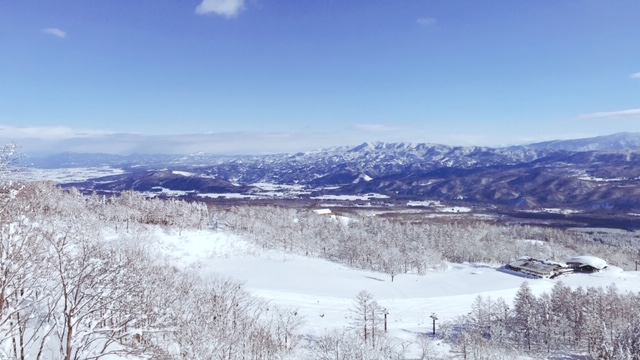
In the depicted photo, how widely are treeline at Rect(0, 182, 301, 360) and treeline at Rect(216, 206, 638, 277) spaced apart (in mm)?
38317

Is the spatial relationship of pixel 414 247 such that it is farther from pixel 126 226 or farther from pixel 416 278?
pixel 126 226

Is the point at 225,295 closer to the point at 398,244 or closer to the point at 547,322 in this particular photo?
the point at 547,322

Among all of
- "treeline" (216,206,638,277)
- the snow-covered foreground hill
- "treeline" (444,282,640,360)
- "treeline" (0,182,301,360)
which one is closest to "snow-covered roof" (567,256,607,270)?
the snow-covered foreground hill

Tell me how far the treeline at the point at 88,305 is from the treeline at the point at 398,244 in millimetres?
38317

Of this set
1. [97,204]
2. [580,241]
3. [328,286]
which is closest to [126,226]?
[97,204]

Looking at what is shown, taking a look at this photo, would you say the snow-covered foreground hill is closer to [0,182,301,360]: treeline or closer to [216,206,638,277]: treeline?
[216,206,638,277]: treeline

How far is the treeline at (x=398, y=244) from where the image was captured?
77500 millimetres

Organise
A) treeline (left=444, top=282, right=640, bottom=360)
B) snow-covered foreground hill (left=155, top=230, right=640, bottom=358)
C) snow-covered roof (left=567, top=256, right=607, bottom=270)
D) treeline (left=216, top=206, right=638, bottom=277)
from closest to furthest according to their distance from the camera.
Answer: treeline (left=444, top=282, right=640, bottom=360)
snow-covered foreground hill (left=155, top=230, right=640, bottom=358)
treeline (left=216, top=206, right=638, bottom=277)
snow-covered roof (left=567, top=256, right=607, bottom=270)

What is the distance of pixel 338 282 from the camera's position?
6194cm

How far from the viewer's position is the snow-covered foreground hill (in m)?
48.1

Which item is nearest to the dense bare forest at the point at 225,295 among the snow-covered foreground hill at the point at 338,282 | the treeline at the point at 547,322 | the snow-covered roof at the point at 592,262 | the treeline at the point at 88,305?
the treeline at the point at 88,305

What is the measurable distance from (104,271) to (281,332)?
28291mm

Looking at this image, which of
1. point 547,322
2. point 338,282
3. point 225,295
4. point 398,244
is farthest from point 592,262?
point 225,295

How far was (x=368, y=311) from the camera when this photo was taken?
3959cm
